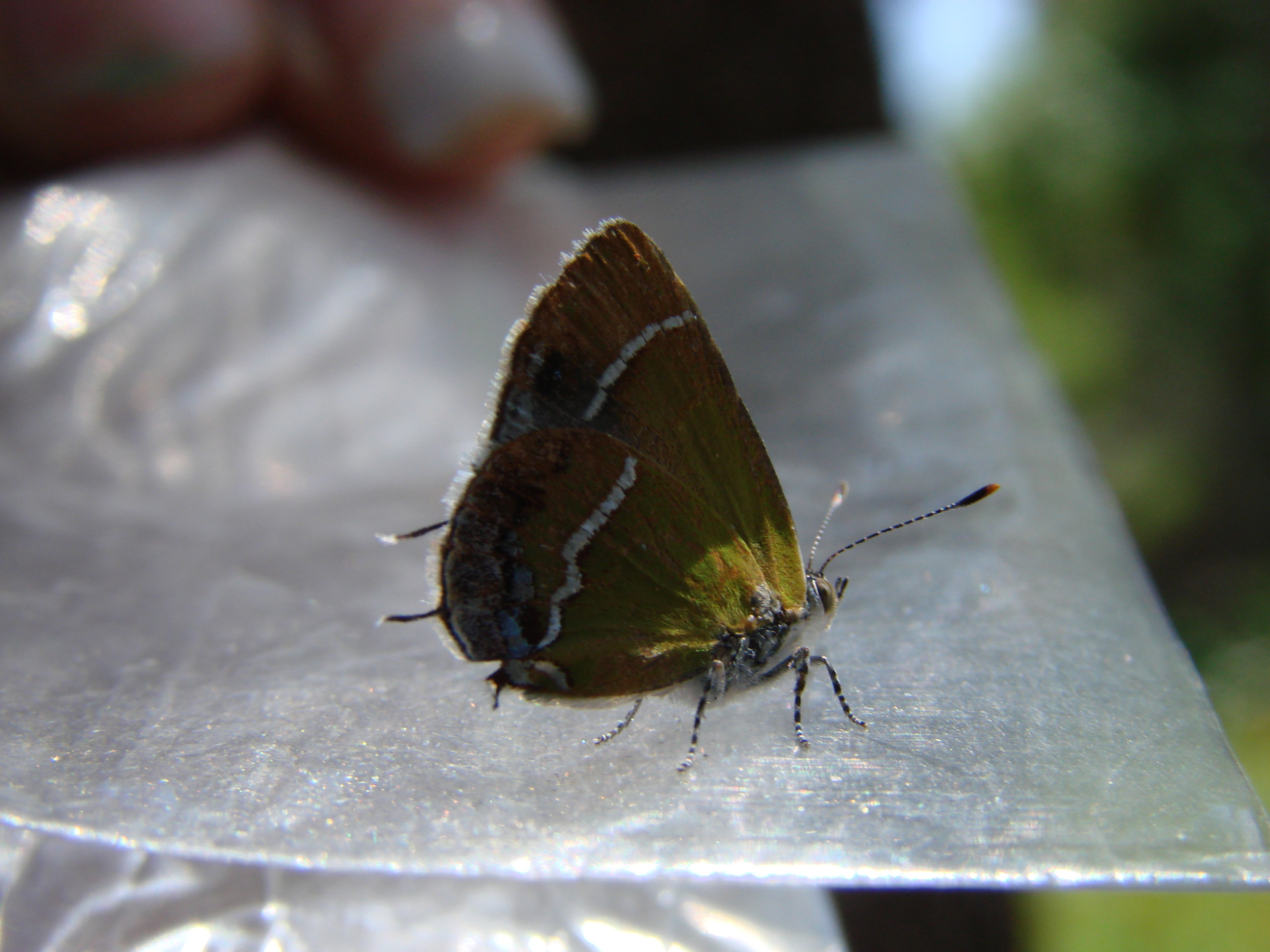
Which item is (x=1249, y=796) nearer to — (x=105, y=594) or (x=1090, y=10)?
(x=105, y=594)

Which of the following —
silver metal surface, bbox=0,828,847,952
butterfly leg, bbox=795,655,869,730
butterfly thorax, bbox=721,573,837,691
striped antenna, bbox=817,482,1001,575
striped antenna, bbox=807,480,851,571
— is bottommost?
silver metal surface, bbox=0,828,847,952

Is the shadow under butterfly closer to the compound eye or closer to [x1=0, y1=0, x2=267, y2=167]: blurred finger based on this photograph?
the compound eye

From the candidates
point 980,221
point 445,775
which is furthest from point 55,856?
point 980,221

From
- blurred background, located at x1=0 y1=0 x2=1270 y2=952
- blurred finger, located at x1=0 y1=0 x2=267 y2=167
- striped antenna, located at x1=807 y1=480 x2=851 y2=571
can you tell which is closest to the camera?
striped antenna, located at x1=807 y1=480 x2=851 y2=571

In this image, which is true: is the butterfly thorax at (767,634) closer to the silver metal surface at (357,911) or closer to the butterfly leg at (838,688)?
the butterfly leg at (838,688)

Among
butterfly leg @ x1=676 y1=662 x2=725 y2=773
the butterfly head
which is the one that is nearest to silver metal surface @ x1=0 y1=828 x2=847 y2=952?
butterfly leg @ x1=676 y1=662 x2=725 y2=773

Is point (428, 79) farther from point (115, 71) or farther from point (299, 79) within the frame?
point (115, 71)

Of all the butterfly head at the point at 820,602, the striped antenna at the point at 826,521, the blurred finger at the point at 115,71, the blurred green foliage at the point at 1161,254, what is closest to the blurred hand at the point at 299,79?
the blurred finger at the point at 115,71
